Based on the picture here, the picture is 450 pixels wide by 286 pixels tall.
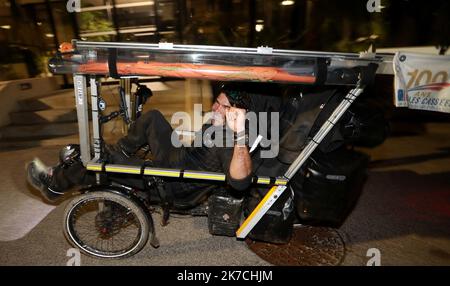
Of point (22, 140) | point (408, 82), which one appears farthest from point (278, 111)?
point (22, 140)

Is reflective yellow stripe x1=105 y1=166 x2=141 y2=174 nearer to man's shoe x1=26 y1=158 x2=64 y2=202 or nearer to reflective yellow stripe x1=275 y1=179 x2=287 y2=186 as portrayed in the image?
man's shoe x1=26 y1=158 x2=64 y2=202

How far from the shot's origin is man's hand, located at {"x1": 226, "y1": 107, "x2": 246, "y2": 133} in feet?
7.88

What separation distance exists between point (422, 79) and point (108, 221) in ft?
9.85

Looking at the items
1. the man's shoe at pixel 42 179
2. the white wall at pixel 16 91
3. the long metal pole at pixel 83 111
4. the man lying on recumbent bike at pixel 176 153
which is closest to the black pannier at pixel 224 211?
the man lying on recumbent bike at pixel 176 153

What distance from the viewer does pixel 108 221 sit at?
2887 millimetres

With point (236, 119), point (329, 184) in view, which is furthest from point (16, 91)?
point (329, 184)

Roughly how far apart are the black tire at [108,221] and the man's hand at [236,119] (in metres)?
1.17

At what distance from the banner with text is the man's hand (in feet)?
3.83

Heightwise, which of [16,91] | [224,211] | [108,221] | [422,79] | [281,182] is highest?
[422,79]

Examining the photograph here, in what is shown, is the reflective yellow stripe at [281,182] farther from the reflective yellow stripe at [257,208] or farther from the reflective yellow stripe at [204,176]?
the reflective yellow stripe at [204,176]

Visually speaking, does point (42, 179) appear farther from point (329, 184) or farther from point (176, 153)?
point (329, 184)

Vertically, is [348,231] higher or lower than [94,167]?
lower

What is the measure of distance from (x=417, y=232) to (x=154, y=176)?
3.07m

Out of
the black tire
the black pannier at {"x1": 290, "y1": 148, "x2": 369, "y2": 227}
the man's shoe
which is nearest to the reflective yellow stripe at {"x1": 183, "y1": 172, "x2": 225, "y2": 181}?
the black tire
